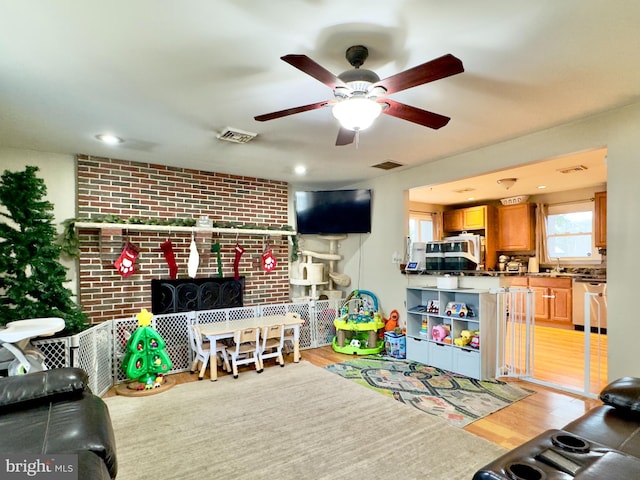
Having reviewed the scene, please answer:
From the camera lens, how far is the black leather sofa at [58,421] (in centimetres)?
144

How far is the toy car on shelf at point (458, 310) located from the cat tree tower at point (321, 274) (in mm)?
1784

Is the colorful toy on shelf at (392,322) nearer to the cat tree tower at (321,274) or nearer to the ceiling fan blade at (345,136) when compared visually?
the cat tree tower at (321,274)

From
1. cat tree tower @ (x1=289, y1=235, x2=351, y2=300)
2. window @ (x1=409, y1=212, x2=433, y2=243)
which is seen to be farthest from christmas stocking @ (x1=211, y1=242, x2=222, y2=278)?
window @ (x1=409, y1=212, x2=433, y2=243)

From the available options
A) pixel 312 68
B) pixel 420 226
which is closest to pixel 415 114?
pixel 312 68

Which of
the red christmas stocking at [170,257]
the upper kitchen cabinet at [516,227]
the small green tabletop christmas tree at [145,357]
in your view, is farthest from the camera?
the upper kitchen cabinet at [516,227]

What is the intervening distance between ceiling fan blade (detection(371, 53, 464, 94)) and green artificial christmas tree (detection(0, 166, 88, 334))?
2.95 m

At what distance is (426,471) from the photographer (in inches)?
81.4

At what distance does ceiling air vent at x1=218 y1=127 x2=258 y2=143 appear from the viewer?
3.12 m

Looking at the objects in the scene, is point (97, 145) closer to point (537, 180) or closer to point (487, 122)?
point (487, 122)

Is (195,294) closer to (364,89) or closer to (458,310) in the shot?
(458,310)

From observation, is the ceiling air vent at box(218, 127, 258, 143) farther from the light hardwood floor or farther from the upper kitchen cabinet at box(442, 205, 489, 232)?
the upper kitchen cabinet at box(442, 205, 489, 232)

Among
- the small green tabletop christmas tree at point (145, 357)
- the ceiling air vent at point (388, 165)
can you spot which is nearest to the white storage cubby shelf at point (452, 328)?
the ceiling air vent at point (388, 165)

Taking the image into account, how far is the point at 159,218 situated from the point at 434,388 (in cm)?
359

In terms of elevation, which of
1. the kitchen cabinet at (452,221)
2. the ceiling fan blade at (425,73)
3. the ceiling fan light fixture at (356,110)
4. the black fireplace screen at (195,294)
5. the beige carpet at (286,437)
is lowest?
the beige carpet at (286,437)
